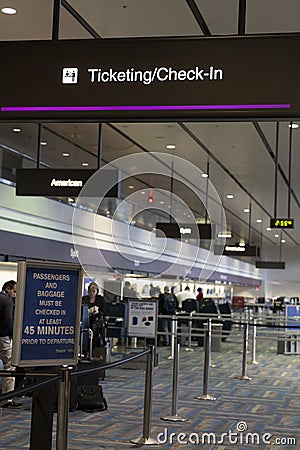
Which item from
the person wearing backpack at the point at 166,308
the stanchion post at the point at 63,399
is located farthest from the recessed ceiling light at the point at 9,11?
the person wearing backpack at the point at 166,308

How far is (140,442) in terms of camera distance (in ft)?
20.8

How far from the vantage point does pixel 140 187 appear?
19781mm

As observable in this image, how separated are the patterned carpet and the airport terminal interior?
3 cm

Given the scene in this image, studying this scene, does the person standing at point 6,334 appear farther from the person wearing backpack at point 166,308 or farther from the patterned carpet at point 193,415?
the person wearing backpack at point 166,308

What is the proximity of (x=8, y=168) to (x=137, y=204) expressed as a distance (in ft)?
28.5

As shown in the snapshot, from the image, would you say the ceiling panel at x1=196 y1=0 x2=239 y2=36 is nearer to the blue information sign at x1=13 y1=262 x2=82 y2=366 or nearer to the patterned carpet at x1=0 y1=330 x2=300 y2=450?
the blue information sign at x1=13 y1=262 x2=82 y2=366

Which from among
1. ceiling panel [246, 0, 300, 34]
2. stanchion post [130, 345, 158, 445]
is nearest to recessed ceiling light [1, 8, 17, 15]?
ceiling panel [246, 0, 300, 34]

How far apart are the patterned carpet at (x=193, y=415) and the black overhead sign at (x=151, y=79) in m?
3.31

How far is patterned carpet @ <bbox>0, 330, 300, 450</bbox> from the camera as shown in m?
6.49

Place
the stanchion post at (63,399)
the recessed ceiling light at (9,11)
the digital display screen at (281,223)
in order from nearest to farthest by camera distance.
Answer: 1. the stanchion post at (63,399)
2. the recessed ceiling light at (9,11)
3. the digital display screen at (281,223)

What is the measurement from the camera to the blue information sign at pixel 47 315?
17.9 feet

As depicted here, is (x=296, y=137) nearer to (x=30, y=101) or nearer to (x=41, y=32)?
(x=41, y=32)

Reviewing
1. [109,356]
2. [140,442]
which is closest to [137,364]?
[109,356]

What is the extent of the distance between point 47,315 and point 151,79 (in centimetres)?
242
